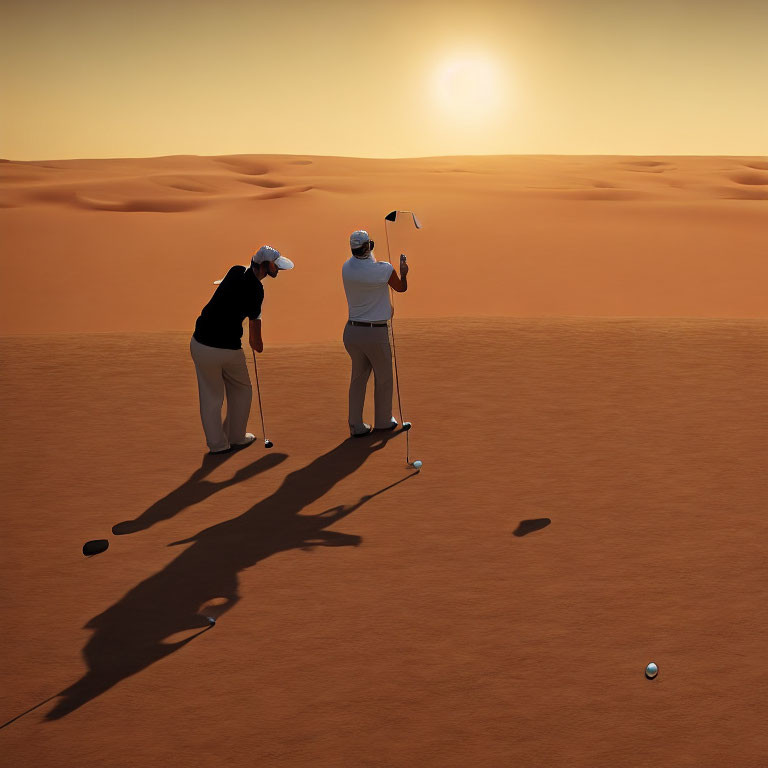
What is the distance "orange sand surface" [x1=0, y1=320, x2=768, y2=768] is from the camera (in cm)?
455

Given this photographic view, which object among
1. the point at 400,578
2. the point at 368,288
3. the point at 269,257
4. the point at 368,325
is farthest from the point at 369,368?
the point at 400,578

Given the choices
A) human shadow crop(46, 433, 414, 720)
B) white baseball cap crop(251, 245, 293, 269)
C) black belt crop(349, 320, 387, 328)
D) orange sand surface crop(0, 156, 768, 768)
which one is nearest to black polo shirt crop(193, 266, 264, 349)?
white baseball cap crop(251, 245, 293, 269)

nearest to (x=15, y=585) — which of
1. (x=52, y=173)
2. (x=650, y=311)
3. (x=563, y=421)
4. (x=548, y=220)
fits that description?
(x=563, y=421)

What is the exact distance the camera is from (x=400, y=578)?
6.11 m

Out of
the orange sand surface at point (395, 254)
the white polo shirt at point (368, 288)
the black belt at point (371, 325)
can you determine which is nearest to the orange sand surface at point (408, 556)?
the black belt at point (371, 325)

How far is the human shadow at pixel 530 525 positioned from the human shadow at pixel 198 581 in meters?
1.17

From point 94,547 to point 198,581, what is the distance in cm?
96

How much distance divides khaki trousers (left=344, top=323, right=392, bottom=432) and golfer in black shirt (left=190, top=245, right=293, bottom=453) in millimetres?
942

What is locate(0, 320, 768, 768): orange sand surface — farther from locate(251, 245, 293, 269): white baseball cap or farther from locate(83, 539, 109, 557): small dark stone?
locate(251, 245, 293, 269): white baseball cap

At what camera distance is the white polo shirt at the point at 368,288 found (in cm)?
877

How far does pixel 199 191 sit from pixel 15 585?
45.1m

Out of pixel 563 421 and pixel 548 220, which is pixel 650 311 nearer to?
pixel 563 421

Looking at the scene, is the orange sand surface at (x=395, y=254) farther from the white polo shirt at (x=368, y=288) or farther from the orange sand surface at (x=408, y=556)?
the white polo shirt at (x=368, y=288)

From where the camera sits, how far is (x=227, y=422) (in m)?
9.11
